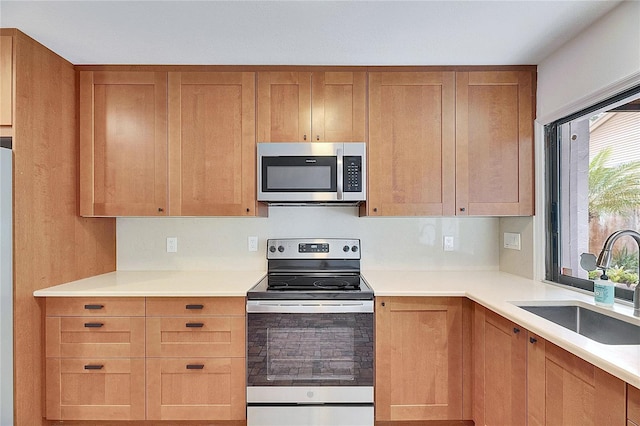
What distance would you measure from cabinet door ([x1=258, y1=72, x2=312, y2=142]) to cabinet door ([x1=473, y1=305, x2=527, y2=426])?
60.3 inches

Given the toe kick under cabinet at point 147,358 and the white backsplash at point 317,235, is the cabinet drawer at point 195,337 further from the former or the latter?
the white backsplash at point 317,235

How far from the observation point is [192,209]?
2.49 metres

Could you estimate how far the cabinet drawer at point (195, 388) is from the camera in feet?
7.09

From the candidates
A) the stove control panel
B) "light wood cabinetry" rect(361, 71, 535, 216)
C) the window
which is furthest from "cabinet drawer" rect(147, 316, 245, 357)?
the window

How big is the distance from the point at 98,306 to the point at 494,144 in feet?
8.60

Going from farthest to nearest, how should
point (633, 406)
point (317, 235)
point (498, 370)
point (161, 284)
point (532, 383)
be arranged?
point (317, 235), point (161, 284), point (498, 370), point (532, 383), point (633, 406)

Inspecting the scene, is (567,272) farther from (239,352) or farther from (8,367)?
(8,367)

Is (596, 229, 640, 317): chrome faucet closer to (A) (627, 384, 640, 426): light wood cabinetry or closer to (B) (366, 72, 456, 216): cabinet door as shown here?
(A) (627, 384, 640, 426): light wood cabinetry

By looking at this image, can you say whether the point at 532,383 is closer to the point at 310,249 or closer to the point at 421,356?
the point at 421,356

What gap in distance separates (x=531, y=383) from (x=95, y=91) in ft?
9.62

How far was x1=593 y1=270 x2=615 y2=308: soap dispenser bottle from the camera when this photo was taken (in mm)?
1727

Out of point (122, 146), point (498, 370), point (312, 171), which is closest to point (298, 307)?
point (312, 171)

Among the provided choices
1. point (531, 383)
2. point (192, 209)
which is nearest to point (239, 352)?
point (192, 209)

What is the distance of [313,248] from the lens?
2752mm
